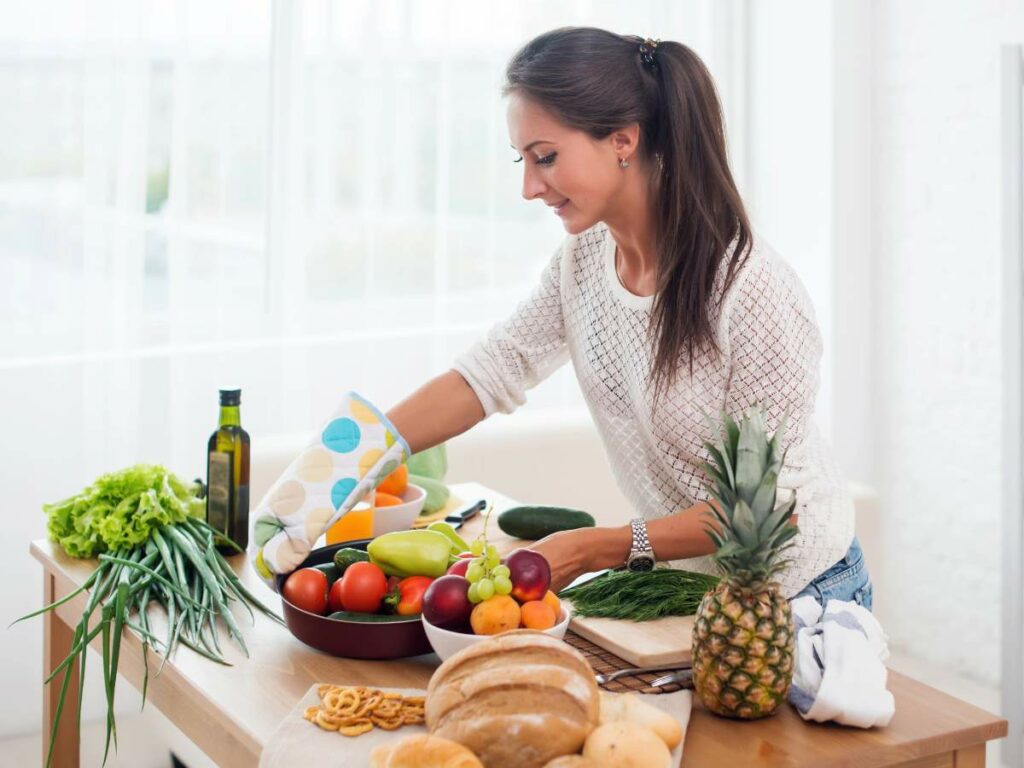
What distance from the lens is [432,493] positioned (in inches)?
93.3

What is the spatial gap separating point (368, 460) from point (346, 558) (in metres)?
0.19

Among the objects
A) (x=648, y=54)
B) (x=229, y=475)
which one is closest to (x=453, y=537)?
(x=229, y=475)

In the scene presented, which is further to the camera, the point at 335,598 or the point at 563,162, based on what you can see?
the point at 563,162

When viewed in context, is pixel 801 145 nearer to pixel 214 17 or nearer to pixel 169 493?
pixel 214 17

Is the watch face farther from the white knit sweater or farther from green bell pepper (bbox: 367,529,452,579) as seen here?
green bell pepper (bbox: 367,529,452,579)

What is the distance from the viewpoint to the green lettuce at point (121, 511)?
2.00 m

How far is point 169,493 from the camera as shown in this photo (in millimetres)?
2068

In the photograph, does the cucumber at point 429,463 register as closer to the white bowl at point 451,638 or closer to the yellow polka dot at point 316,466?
the yellow polka dot at point 316,466

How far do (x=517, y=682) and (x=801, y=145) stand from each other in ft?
10.9

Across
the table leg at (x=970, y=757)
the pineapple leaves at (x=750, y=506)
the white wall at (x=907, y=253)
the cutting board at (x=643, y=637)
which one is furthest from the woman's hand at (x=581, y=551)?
the white wall at (x=907, y=253)

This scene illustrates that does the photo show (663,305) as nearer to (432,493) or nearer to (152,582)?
(432,493)

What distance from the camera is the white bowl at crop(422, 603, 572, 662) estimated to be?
148 centimetres

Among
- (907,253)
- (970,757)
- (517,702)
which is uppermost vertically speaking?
(907,253)

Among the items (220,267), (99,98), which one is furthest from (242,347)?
(99,98)
